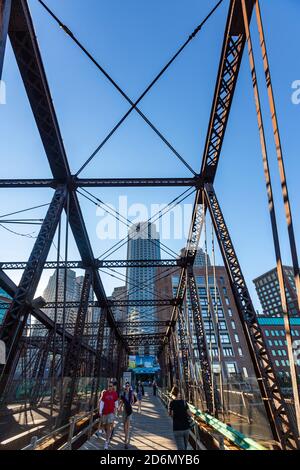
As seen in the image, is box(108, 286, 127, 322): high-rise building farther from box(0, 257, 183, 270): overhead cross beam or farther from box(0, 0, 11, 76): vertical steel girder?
box(0, 0, 11, 76): vertical steel girder

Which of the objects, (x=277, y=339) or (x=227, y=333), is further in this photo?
(x=277, y=339)

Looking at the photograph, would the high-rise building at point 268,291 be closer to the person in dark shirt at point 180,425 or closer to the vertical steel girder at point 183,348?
the vertical steel girder at point 183,348

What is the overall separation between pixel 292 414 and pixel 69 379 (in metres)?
9.07

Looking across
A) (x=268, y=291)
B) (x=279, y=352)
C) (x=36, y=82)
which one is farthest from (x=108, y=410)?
(x=268, y=291)

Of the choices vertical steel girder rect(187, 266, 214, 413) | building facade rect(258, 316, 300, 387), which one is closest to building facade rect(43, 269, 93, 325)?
vertical steel girder rect(187, 266, 214, 413)

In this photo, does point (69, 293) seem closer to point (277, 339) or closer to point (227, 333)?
point (227, 333)

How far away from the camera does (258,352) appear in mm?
6883

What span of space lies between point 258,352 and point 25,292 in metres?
6.25

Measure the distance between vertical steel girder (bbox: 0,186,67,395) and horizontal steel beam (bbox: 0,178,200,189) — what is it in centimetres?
135

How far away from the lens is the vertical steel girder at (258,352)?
5.76 metres

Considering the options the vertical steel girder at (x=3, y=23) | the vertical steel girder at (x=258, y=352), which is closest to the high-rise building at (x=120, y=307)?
the vertical steel girder at (x=258, y=352)

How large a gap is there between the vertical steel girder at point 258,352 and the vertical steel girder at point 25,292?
5668 mm
